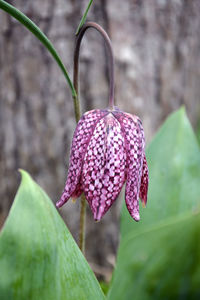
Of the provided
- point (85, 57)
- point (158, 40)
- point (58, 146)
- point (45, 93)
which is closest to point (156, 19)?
point (158, 40)

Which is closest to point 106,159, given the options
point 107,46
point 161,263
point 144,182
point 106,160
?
point 106,160

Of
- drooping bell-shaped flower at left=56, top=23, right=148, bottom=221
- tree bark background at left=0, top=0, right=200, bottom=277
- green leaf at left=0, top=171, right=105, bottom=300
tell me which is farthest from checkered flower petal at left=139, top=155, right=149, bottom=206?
tree bark background at left=0, top=0, right=200, bottom=277

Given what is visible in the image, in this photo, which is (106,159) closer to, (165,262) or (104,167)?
(104,167)

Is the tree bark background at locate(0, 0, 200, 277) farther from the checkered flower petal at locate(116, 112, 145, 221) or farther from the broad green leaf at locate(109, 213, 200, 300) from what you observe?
the broad green leaf at locate(109, 213, 200, 300)

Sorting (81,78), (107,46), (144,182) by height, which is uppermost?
(81,78)

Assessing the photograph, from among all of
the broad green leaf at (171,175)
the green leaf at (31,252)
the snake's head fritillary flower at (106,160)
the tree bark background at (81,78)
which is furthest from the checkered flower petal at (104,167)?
the tree bark background at (81,78)

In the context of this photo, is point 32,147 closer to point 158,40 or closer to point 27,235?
point 158,40
